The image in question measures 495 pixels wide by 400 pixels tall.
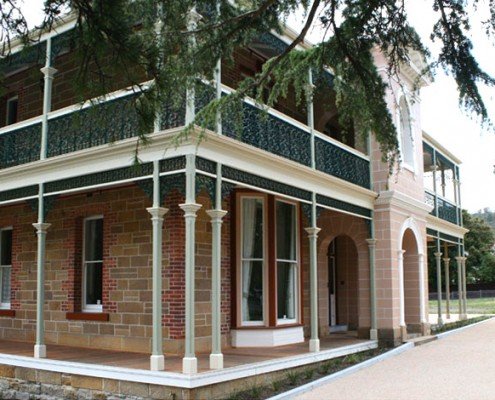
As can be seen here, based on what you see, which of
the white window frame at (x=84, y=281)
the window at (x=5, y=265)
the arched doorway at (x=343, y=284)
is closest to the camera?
the white window frame at (x=84, y=281)

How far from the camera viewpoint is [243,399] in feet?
28.4

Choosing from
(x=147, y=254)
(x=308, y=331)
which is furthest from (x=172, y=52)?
A: (x=308, y=331)

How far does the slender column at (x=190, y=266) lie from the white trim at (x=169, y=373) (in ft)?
0.58

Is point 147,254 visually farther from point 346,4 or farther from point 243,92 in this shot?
point 346,4

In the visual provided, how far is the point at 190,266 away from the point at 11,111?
881cm

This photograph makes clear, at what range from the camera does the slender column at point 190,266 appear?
8242mm

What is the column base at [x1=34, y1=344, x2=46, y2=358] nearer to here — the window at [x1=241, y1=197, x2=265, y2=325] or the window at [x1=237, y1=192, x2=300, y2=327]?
the window at [x1=237, y1=192, x2=300, y2=327]

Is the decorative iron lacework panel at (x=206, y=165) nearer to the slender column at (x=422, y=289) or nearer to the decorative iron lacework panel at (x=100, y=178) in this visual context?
the decorative iron lacework panel at (x=100, y=178)

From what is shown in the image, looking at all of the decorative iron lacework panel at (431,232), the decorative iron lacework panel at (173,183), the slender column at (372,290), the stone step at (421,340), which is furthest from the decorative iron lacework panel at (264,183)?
the decorative iron lacework panel at (431,232)

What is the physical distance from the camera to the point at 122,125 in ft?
32.5

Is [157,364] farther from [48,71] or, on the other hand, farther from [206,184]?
[48,71]

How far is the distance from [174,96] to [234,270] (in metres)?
4.97

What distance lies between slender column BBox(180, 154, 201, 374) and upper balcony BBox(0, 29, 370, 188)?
0.86 meters

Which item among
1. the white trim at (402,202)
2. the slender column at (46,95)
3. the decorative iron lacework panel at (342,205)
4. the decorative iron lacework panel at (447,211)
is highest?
the slender column at (46,95)
